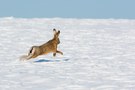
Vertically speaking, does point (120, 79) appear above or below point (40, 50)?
below

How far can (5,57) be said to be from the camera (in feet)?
45.8

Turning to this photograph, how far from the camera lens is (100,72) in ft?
34.4

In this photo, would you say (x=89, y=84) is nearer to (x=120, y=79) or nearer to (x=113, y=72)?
(x=120, y=79)

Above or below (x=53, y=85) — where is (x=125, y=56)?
above

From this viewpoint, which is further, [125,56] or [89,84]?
[125,56]

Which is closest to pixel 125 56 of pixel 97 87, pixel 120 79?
pixel 120 79

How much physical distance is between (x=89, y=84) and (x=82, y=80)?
0.51 metres

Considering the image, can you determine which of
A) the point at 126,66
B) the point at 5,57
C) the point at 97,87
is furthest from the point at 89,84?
the point at 5,57

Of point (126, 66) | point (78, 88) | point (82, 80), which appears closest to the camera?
point (78, 88)

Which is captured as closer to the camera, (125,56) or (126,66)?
(126,66)

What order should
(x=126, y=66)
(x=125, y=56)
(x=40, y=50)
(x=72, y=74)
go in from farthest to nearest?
(x=125, y=56) < (x=40, y=50) < (x=126, y=66) < (x=72, y=74)

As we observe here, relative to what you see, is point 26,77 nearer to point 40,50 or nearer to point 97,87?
point 97,87

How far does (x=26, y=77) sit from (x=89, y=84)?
57.0 inches

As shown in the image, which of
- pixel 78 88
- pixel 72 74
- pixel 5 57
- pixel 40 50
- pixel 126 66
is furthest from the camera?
pixel 5 57
